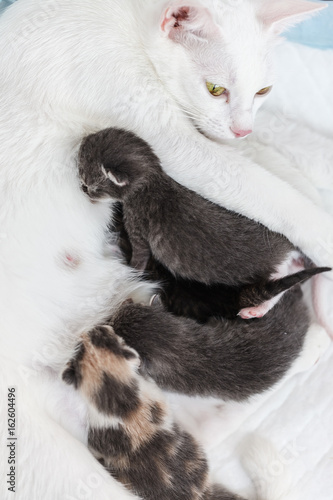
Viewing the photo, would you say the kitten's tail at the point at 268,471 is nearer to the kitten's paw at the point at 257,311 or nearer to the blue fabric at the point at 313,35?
the kitten's paw at the point at 257,311

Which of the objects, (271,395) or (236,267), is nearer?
(236,267)

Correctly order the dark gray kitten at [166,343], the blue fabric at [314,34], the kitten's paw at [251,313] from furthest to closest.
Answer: the blue fabric at [314,34] < the kitten's paw at [251,313] < the dark gray kitten at [166,343]

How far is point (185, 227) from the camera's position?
1.32 meters

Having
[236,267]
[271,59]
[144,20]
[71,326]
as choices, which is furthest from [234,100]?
[71,326]

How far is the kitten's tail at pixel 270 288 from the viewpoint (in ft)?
4.22

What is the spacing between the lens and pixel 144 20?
1.30 meters

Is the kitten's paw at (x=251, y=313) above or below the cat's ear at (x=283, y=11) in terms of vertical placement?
below

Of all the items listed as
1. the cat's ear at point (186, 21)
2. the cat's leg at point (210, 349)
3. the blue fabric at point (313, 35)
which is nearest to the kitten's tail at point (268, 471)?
the cat's leg at point (210, 349)

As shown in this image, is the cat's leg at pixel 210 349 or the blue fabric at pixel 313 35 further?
the blue fabric at pixel 313 35

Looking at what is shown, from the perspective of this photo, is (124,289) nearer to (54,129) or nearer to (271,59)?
(54,129)

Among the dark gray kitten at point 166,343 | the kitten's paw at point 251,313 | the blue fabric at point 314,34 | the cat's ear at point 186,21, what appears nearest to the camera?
the cat's ear at point 186,21

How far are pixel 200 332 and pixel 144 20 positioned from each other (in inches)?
34.6

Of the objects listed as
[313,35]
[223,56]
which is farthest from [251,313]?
[313,35]

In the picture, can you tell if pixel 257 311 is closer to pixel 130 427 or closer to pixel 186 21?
pixel 130 427
